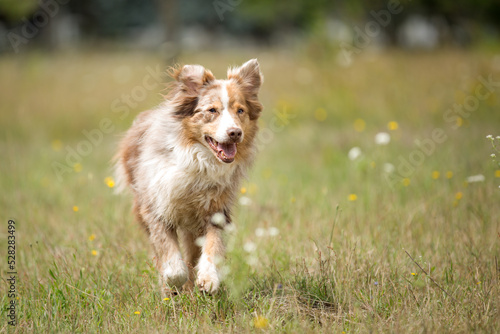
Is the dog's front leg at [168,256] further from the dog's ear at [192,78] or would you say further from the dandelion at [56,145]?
the dandelion at [56,145]

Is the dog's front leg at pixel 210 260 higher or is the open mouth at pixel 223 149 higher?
the open mouth at pixel 223 149

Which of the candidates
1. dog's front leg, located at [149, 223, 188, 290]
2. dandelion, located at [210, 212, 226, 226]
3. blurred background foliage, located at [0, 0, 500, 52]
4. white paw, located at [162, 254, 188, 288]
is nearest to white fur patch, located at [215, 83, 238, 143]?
dandelion, located at [210, 212, 226, 226]

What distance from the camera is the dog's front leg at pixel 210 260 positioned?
3316 millimetres

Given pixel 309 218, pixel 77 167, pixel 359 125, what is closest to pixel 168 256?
pixel 309 218

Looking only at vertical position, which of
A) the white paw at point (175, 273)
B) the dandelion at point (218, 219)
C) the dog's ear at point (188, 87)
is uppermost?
the dog's ear at point (188, 87)

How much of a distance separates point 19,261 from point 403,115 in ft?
23.3

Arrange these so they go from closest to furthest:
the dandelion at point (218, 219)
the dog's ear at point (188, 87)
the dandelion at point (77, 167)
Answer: the dandelion at point (218, 219), the dog's ear at point (188, 87), the dandelion at point (77, 167)

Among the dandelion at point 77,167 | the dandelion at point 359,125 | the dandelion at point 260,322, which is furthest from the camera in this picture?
the dandelion at point 359,125

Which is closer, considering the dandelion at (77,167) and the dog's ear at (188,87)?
the dog's ear at (188,87)

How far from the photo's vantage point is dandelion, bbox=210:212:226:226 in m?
3.54

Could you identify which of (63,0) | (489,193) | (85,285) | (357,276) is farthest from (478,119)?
(63,0)

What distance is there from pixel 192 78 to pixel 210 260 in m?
1.37

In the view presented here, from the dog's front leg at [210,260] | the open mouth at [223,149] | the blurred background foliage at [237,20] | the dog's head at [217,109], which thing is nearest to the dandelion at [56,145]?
the dog's head at [217,109]

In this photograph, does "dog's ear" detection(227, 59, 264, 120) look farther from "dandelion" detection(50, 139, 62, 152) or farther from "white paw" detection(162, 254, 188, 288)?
"dandelion" detection(50, 139, 62, 152)
